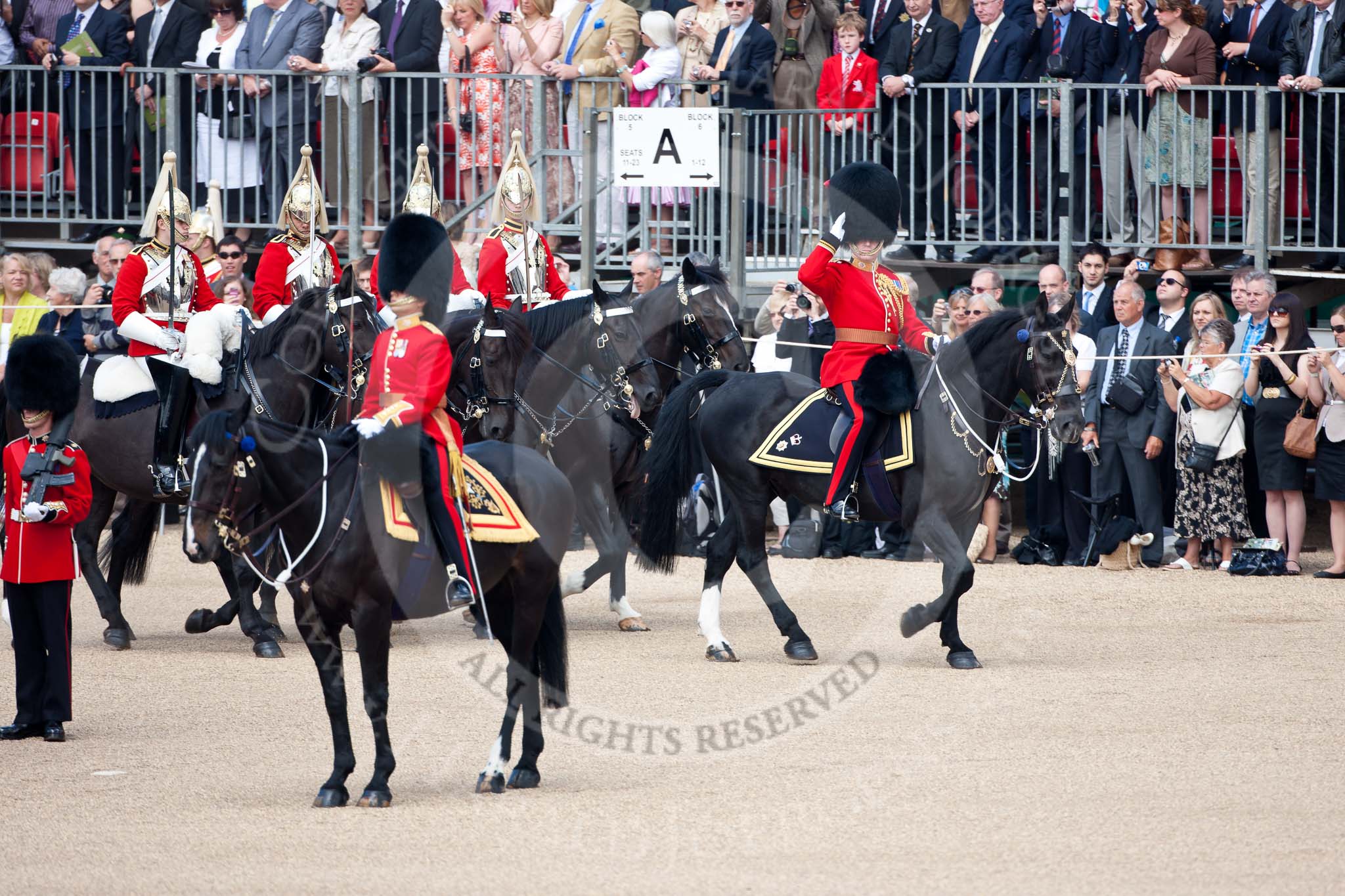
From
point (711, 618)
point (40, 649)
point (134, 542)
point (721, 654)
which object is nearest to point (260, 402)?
point (134, 542)

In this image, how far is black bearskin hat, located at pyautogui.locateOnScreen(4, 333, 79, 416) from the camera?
297 inches

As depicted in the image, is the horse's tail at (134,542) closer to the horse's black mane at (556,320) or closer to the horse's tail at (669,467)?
the horse's black mane at (556,320)

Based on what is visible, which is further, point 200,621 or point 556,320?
point 556,320

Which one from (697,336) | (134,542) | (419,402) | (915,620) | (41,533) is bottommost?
(915,620)

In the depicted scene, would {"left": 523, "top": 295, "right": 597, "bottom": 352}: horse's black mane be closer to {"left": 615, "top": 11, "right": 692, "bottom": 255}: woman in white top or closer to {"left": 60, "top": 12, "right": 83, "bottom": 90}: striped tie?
{"left": 615, "top": 11, "right": 692, "bottom": 255}: woman in white top

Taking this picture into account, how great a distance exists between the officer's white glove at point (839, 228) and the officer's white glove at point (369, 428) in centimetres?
328

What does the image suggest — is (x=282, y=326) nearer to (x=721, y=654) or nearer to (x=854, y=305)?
(x=721, y=654)

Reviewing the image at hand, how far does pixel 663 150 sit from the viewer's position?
1227cm

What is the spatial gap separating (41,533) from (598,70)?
298 inches

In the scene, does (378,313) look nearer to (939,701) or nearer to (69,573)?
(69,573)

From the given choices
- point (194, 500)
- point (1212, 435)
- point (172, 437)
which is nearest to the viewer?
point (194, 500)

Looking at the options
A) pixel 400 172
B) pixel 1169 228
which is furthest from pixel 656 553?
pixel 400 172

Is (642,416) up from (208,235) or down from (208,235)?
down

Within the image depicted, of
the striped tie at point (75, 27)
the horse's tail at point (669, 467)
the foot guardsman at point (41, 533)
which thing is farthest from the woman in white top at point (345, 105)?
the foot guardsman at point (41, 533)
